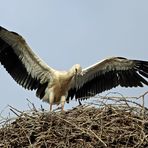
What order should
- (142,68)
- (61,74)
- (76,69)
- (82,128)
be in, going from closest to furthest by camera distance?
(82,128)
(76,69)
(61,74)
(142,68)

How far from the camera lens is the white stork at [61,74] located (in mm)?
11609

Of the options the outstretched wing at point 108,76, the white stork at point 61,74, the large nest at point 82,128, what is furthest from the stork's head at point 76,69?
the large nest at point 82,128

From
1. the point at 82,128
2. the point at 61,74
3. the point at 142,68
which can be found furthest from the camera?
the point at 142,68

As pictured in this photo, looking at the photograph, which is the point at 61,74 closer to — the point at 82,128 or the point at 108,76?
the point at 108,76

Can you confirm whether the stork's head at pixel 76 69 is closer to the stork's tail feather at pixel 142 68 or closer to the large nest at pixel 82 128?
the stork's tail feather at pixel 142 68

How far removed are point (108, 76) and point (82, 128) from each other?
390 centimetres

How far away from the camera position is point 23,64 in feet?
39.2

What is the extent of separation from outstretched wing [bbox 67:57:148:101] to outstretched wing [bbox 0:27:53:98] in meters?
0.54

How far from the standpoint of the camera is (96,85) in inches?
481

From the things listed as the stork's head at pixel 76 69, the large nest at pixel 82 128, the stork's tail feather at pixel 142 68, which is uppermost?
the stork's tail feather at pixel 142 68

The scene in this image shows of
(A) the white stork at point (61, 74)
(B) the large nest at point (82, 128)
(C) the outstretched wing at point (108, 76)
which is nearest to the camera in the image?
(B) the large nest at point (82, 128)

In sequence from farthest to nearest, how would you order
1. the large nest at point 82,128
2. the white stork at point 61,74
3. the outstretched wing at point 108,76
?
Result: the outstretched wing at point 108,76
the white stork at point 61,74
the large nest at point 82,128

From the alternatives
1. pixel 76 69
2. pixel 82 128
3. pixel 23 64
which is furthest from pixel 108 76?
pixel 82 128

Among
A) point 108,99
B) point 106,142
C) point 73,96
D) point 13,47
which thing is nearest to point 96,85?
point 73,96
